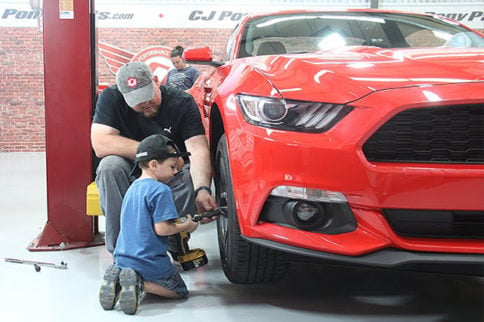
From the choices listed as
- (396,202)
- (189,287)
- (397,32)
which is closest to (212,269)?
(189,287)

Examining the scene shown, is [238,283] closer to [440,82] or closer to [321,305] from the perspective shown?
[321,305]

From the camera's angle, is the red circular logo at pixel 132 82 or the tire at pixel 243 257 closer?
the tire at pixel 243 257

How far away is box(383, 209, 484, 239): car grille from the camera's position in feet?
5.65

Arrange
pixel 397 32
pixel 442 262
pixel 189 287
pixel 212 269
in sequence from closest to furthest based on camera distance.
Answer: pixel 442 262 → pixel 189 287 → pixel 212 269 → pixel 397 32

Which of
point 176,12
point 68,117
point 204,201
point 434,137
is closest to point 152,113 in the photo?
point 204,201

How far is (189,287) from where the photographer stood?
242 cm

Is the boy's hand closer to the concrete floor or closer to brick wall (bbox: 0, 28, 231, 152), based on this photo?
the concrete floor

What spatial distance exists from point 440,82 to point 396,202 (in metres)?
0.41

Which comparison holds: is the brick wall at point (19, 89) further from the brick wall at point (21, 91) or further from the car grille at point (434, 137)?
the car grille at point (434, 137)

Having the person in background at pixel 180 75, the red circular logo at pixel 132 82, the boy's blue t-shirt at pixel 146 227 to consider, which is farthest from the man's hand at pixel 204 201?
the person in background at pixel 180 75

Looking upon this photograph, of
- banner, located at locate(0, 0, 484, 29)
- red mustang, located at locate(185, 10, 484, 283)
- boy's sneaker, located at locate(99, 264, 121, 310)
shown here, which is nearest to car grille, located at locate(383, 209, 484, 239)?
red mustang, located at locate(185, 10, 484, 283)

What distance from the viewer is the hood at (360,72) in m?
1.76

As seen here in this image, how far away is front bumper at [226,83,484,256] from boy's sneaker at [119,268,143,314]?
65cm

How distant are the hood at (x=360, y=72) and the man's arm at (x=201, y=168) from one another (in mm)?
691
